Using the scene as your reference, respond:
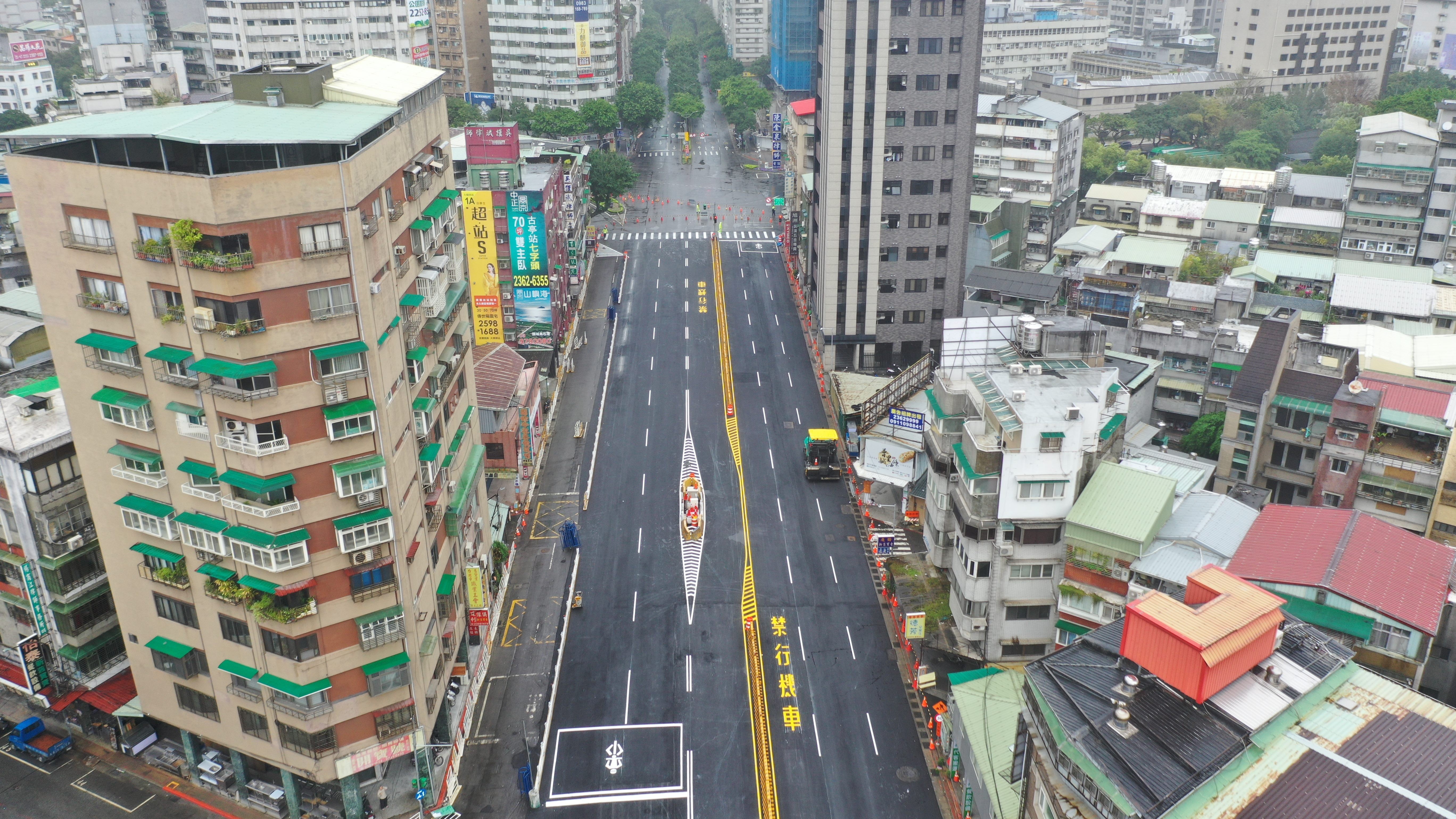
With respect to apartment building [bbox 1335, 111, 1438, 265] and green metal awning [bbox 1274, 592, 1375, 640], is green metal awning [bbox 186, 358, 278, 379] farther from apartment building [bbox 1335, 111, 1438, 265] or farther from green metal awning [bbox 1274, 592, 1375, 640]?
apartment building [bbox 1335, 111, 1438, 265]

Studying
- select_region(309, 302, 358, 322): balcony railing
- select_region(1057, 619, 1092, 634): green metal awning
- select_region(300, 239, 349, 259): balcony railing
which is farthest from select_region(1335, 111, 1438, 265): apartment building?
select_region(300, 239, 349, 259): balcony railing

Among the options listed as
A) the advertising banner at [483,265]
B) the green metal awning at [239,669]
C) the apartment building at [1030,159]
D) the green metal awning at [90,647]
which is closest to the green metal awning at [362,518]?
the green metal awning at [239,669]

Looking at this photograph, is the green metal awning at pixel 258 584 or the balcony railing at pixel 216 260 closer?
the balcony railing at pixel 216 260

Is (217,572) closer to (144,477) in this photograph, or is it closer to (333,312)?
(144,477)

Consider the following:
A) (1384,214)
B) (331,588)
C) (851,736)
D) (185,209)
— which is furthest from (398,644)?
(1384,214)

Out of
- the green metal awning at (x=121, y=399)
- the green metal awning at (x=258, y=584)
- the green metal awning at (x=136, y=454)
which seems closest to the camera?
the green metal awning at (x=121, y=399)

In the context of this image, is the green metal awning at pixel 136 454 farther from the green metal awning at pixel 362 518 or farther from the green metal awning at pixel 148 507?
the green metal awning at pixel 362 518

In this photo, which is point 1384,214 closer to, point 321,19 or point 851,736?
point 851,736
